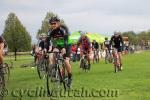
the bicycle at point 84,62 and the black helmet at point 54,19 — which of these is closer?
the black helmet at point 54,19

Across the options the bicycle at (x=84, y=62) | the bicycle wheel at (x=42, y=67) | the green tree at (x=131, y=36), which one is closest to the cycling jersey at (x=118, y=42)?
the bicycle at (x=84, y=62)

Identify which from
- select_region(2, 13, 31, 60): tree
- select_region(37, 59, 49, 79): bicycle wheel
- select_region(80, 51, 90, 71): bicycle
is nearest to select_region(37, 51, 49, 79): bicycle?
select_region(37, 59, 49, 79): bicycle wheel

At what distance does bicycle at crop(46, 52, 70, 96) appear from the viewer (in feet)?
43.1

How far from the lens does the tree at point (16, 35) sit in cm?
9819

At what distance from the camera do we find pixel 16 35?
3927 inches

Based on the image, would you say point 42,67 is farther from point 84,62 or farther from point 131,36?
point 131,36

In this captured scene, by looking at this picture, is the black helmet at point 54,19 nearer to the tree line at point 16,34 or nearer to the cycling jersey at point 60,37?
the cycling jersey at point 60,37

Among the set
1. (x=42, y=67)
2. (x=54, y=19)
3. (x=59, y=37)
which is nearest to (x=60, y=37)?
(x=59, y=37)

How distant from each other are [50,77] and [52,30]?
159 cm

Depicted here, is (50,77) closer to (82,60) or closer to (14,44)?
(82,60)

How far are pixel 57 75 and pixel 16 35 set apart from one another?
287 feet

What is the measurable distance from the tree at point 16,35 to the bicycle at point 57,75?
276 feet

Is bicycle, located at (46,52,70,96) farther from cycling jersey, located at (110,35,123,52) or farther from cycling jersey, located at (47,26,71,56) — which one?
cycling jersey, located at (110,35,123,52)

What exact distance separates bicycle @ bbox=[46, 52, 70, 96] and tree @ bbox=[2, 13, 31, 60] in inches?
3316
